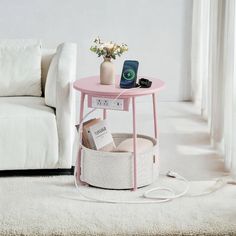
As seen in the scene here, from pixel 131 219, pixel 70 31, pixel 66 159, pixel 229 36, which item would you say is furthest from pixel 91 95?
pixel 70 31

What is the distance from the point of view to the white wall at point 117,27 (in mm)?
5535

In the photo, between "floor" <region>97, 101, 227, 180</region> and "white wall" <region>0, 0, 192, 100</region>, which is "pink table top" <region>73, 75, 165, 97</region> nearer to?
"floor" <region>97, 101, 227, 180</region>

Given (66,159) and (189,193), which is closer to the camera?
(189,193)

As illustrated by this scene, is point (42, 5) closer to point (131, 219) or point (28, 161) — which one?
point (28, 161)

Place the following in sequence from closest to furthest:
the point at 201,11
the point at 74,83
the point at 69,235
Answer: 1. the point at 69,235
2. the point at 74,83
3. the point at 201,11

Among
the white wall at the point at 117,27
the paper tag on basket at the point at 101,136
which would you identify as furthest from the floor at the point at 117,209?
the white wall at the point at 117,27

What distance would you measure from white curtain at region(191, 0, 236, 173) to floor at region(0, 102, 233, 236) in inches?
7.7

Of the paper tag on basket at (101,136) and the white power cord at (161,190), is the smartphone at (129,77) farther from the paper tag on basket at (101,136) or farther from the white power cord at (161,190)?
the paper tag on basket at (101,136)

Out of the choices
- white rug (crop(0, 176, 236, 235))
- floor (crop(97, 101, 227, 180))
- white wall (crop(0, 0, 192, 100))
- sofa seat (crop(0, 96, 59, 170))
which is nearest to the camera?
white rug (crop(0, 176, 236, 235))

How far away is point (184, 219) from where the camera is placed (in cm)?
317

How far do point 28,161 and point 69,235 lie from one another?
2.97 ft

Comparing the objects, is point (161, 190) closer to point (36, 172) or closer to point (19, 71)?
point (36, 172)

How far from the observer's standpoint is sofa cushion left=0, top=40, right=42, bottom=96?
4.22 m

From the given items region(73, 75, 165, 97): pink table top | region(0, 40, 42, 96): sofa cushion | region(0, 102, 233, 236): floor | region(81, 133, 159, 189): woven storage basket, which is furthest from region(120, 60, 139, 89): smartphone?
region(0, 40, 42, 96): sofa cushion
